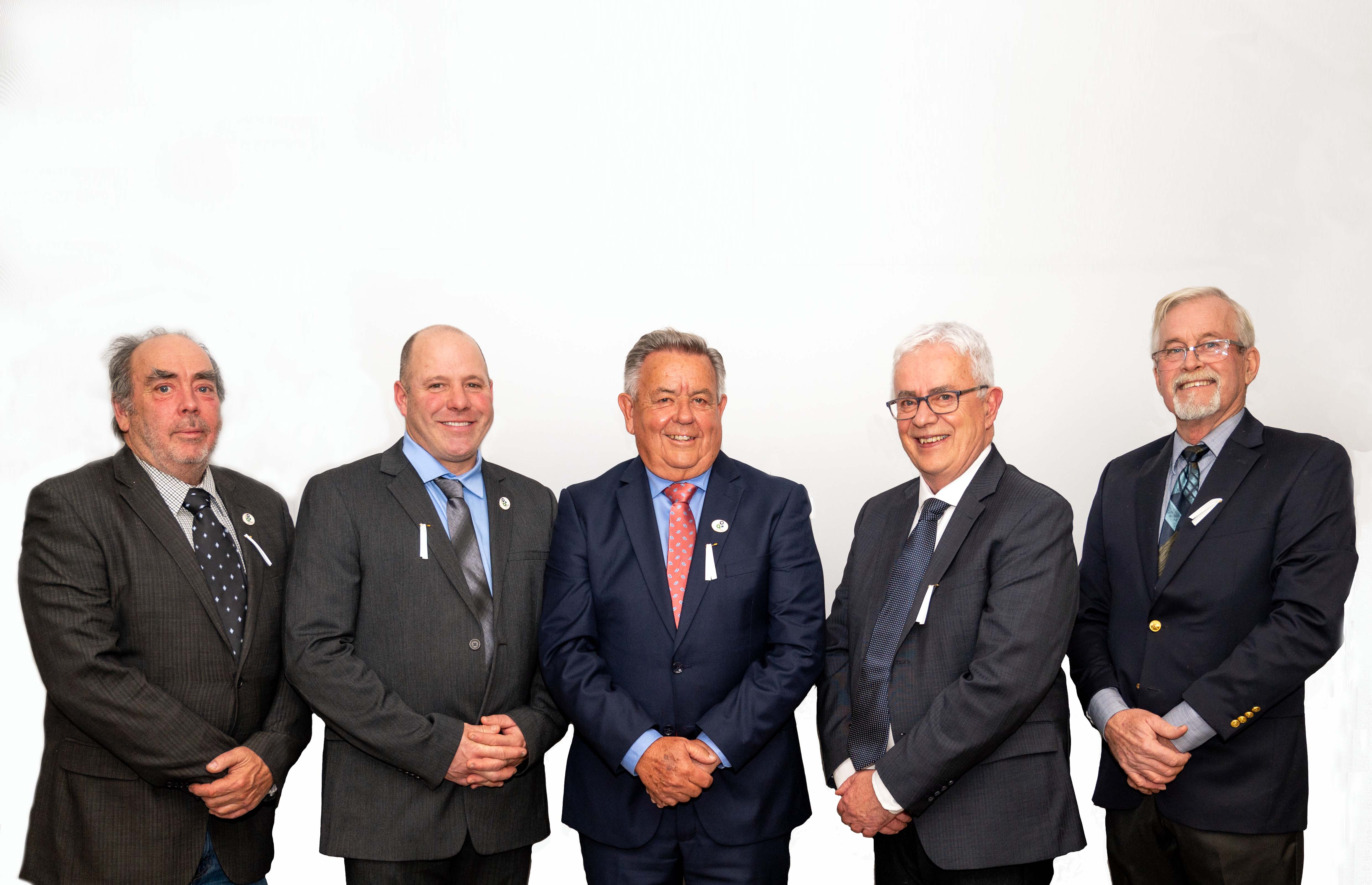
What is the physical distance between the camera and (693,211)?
3959 millimetres

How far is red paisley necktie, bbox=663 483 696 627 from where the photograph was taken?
2.88 meters

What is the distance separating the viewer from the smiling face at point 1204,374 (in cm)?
298

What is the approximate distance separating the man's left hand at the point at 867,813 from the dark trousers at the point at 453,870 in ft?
3.34

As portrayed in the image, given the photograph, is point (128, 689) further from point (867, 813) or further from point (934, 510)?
point (934, 510)

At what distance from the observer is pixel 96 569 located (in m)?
2.73

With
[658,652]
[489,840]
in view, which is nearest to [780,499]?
[658,652]

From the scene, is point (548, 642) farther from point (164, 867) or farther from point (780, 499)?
point (164, 867)

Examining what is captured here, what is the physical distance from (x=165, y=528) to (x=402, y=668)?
813mm

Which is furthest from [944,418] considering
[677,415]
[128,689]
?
[128,689]

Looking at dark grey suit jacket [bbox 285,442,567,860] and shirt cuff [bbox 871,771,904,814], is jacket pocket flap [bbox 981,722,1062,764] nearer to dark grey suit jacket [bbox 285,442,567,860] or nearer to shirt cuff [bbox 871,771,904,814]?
shirt cuff [bbox 871,771,904,814]

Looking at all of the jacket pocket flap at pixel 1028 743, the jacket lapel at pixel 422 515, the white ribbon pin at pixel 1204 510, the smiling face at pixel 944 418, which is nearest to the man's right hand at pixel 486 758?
the jacket lapel at pixel 422 515

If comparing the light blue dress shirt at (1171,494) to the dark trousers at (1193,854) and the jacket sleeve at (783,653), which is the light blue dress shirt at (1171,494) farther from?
the jacket sleeve at (783,653)

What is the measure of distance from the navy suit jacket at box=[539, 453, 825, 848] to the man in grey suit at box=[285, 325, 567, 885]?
0.54 feet

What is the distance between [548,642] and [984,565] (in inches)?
49.7
